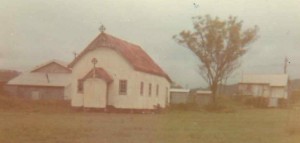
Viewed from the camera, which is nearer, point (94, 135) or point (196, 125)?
point (94, 135)

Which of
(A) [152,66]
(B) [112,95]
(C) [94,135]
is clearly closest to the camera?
(C) [94,135]

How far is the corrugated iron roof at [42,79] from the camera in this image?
280 inches

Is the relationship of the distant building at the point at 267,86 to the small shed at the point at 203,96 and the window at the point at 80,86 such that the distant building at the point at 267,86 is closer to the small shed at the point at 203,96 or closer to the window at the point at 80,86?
the small shed at the point at 203,96

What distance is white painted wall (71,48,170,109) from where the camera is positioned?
7487mm

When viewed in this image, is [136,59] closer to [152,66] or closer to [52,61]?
[152,66]

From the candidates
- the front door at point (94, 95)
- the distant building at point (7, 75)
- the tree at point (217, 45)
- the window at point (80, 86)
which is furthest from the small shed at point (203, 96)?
the distant building at point (7, 75)

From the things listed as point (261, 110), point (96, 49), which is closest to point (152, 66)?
point (96, 49)

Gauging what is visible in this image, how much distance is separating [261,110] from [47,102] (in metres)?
3.44

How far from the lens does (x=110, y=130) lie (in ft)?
23.0

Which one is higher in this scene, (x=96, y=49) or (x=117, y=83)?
(x=96, y=49)

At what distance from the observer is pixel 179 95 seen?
735cm

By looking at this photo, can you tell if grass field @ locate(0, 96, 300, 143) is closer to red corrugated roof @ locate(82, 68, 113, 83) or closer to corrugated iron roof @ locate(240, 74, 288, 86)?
corrugated iron roof @ locate(240, 74, 288, 86)

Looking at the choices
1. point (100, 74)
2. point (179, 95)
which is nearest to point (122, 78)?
point (100, 74)

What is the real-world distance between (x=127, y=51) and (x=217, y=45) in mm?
1411
